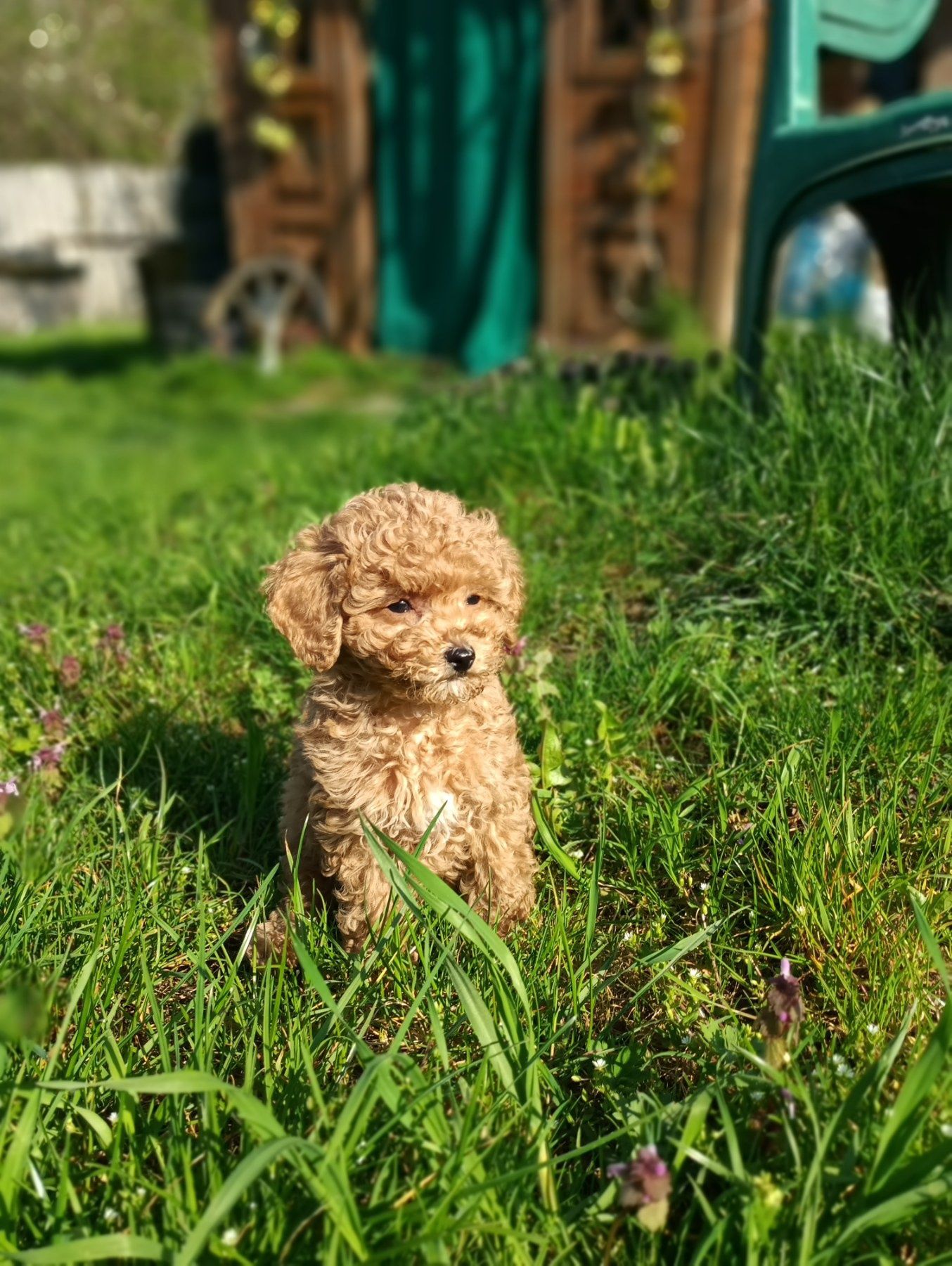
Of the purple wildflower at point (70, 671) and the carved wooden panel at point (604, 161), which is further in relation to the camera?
the carved wooden panel at point (604, 161)

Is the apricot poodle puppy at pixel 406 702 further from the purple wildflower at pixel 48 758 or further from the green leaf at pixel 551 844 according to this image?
the purple wildflower at pixel 48 758

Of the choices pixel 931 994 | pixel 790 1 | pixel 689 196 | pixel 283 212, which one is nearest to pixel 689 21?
pixel 689 196

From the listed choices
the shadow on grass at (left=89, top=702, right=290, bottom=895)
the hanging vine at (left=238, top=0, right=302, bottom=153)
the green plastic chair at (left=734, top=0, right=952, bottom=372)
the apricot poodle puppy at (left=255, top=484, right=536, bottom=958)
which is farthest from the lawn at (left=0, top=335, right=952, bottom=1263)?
the hanging vine at (left=238, top=0, right=302, bottom=153)

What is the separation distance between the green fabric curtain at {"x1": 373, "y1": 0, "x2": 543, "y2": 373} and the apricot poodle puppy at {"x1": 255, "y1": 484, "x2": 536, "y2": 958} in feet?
24.4

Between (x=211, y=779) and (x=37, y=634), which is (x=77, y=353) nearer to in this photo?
(x=37, y=634)

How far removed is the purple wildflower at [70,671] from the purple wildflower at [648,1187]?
7.52 ft

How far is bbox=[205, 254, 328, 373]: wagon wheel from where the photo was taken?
1050 cm

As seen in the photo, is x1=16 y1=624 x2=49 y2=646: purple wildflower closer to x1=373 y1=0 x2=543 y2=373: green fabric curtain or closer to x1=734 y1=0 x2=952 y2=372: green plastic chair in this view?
x1=734 y1=0 x2=952 y2=372: green plastic chair

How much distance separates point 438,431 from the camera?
5.02 m

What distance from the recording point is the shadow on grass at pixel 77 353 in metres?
12.2

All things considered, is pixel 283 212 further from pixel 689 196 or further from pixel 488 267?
pixel 689 196

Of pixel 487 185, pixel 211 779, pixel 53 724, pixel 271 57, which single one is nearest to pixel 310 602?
pixel 211 779

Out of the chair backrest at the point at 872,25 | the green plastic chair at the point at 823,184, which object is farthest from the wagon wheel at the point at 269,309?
the green plastic chair at the point at 823,184

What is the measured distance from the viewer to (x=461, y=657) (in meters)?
2.39
